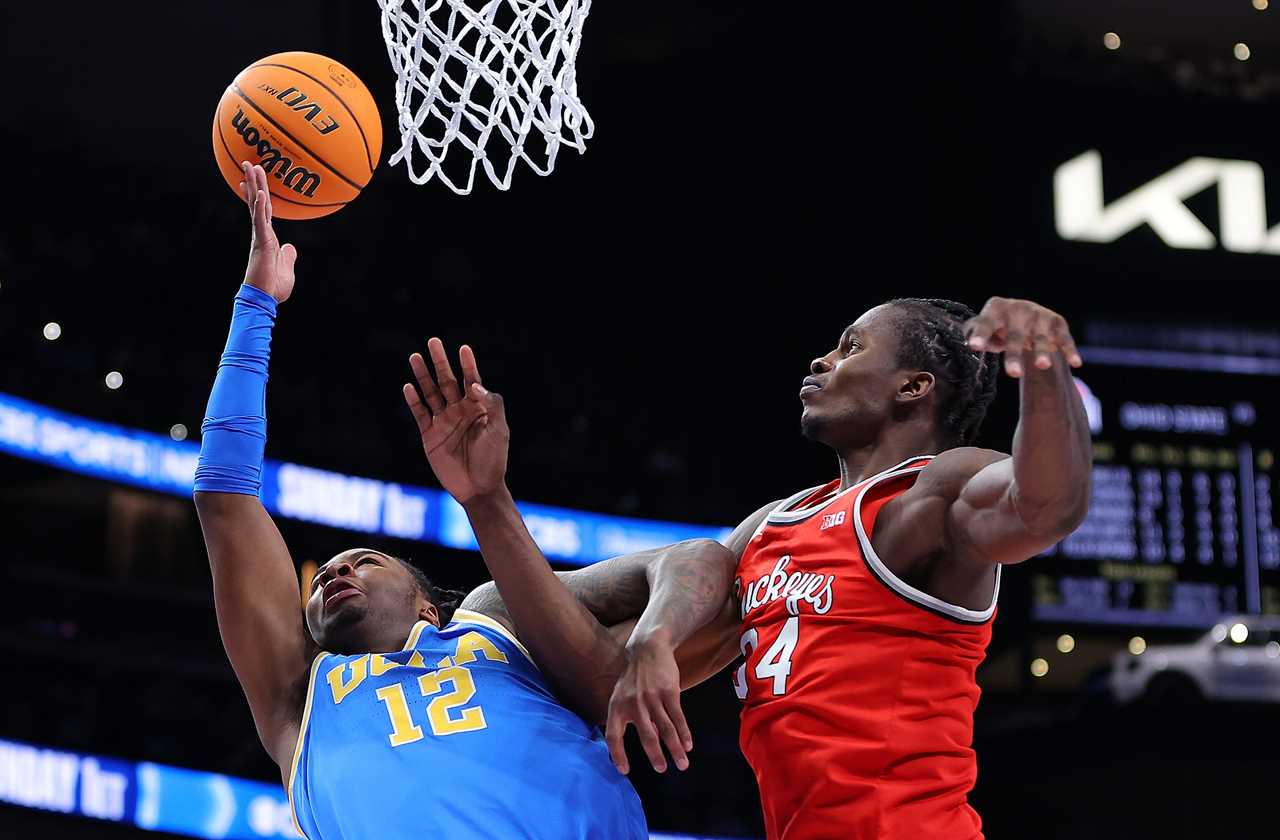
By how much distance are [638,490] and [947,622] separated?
9.89 metres

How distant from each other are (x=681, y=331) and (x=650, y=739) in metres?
10.9

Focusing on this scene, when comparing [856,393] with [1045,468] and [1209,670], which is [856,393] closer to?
[1045,468]

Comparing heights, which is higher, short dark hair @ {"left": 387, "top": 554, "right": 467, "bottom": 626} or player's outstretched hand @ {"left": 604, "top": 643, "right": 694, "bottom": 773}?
short dark hair @ {"left": 387, "top": 554, "right": 467, "bottom": 626}

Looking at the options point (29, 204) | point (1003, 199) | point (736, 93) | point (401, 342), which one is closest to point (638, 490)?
point (401, 342)

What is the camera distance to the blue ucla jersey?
3.06 metres

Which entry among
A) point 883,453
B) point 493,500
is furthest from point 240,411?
point 883,453

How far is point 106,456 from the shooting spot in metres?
10.2

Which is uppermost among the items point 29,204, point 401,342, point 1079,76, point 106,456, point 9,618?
point 1079,76

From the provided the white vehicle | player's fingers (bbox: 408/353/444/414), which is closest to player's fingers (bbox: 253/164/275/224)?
player's fingers (bbox: 408/353/444/414)

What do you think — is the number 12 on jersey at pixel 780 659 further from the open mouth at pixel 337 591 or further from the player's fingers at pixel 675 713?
the open mouth at pixel 337 591

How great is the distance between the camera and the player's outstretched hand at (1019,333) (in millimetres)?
2549

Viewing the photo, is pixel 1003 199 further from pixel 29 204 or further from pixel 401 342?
pixel 29 204

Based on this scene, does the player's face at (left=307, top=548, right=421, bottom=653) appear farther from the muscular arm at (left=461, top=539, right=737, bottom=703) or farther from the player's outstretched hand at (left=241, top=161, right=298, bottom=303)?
the player's outstretched hand at (left=241, top=161, right=298, bottom=303)

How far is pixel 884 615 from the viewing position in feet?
9.83
